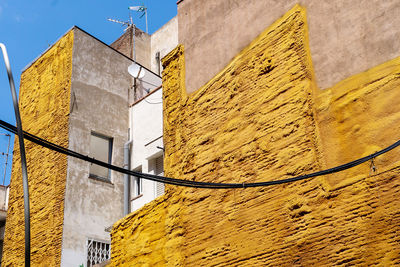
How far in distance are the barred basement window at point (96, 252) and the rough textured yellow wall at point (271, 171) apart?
3.60m

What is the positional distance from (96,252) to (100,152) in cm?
304

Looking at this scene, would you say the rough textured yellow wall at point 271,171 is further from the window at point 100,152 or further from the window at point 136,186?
the window at point 100,152

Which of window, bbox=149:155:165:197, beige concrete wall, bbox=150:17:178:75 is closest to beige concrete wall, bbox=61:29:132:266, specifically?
window, bbox=149:155:165:197

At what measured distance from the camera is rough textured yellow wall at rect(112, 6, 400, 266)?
754cm

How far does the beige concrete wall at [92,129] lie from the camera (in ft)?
49.1

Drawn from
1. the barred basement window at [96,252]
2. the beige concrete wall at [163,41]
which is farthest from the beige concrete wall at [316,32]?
the beige concrete wall at [163,41]

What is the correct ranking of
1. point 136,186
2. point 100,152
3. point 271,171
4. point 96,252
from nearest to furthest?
1. point 271,171
2. point 96,252
3. point 136,186
4. point 100,152

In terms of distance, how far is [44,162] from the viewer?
1598 cm

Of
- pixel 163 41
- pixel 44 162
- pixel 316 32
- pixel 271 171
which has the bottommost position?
pixel 271 171

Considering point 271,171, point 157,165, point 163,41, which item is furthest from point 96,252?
point 163,41

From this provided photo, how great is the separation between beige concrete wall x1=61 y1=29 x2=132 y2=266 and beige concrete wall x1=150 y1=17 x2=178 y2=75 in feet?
14.3

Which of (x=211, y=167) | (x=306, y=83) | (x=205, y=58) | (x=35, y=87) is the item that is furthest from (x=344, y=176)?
(x=35, y=87)

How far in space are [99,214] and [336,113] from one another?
911 cm

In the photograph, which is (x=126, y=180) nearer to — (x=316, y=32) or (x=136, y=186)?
(x=136, y=186)
